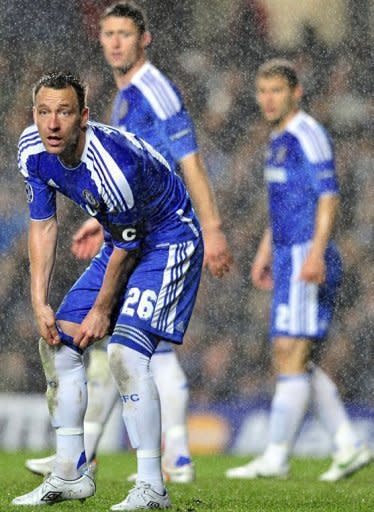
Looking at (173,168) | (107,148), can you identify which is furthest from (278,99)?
(107,148)

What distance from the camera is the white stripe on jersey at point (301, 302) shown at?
8930mm

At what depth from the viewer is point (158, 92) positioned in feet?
27.6

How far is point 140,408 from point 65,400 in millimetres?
317

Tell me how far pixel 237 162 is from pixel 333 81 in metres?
0.92

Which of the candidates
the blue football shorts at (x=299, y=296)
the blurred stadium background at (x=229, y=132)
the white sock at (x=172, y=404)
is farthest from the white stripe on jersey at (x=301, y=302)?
the blurred stadium background at (x=229, y=132)

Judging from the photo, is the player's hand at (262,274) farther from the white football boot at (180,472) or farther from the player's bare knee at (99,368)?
the white football boot at (180,472)

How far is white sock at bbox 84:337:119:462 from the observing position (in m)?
7.75

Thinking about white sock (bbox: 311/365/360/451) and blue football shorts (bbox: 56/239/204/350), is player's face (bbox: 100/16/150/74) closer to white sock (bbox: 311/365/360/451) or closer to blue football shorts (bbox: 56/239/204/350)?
white sock (bbox: 311/365/360/451)

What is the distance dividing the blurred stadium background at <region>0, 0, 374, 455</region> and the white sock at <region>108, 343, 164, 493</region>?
5.47 metres

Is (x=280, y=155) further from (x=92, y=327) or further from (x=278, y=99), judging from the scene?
(x=92, y=327)

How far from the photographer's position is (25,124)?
12109mm

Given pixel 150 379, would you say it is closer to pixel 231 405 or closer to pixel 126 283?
pixel 126 283

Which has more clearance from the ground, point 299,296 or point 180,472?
point 299,296

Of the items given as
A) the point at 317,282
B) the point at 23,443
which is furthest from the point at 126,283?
the point at 23,443
